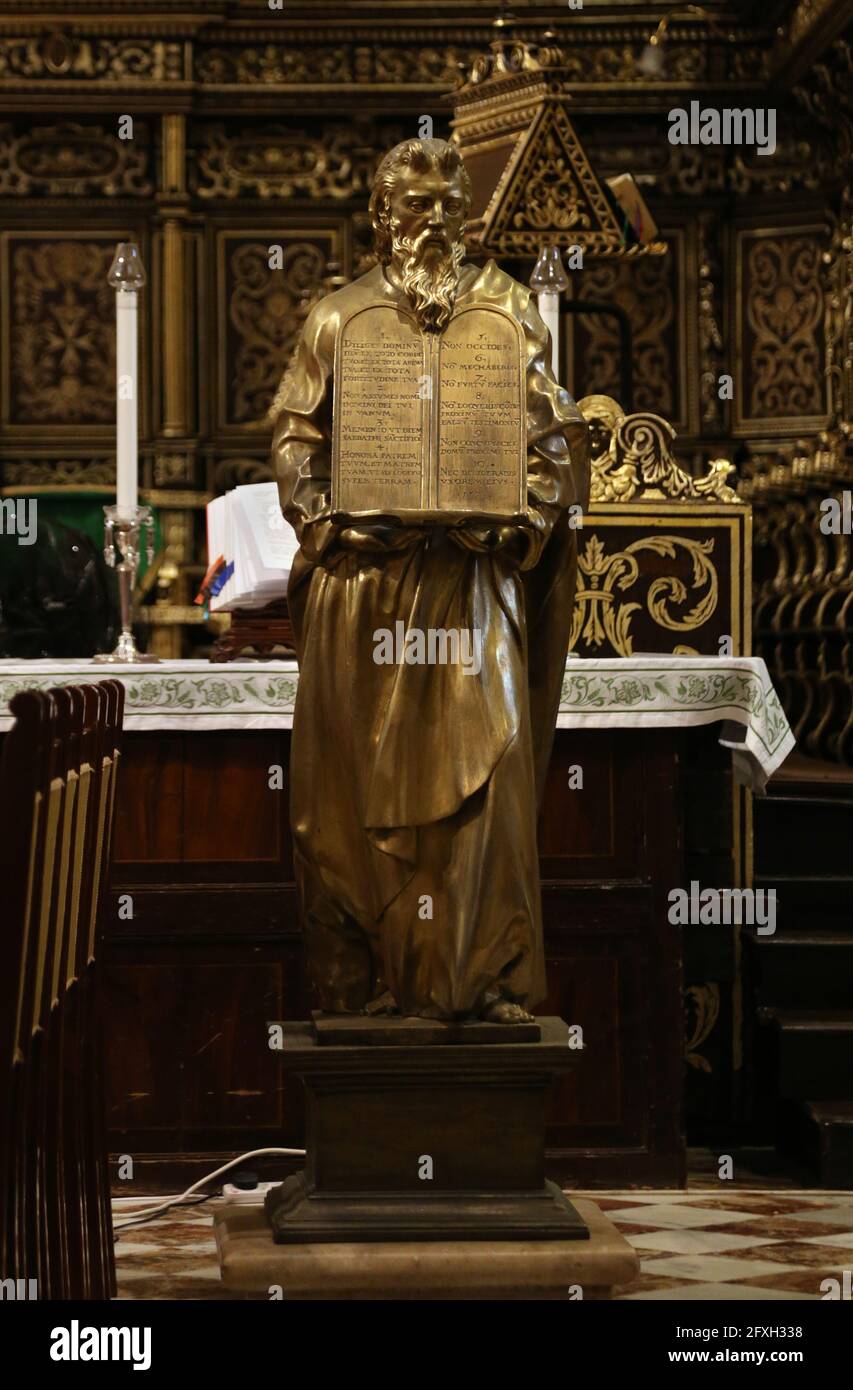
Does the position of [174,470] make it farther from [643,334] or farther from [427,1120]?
[427,1120]

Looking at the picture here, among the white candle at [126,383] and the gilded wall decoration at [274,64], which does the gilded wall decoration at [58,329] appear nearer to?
the gilded wall decoration at [274,64]

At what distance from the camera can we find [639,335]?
7859mm

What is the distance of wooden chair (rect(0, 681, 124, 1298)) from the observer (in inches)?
90.7

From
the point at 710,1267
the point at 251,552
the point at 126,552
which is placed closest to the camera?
the point at 710,1267

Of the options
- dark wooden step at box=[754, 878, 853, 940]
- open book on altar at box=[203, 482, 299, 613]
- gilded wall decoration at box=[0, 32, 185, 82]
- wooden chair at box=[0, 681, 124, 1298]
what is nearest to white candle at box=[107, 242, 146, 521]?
open book on altar at box=[203, 482, 299, 613]

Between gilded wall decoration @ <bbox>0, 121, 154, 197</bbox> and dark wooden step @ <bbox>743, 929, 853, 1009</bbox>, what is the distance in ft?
13.0

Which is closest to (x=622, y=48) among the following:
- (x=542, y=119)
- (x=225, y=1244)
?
(x=542, y=119)

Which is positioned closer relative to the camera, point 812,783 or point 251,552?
point 251,552

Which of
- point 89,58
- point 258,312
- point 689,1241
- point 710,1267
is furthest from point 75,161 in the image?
point 710,1267

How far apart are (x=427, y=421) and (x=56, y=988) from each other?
1.16 m

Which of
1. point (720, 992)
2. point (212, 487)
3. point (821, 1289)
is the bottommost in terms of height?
point (821, 1289)

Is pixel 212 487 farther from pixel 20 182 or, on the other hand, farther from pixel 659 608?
pixel 659 608

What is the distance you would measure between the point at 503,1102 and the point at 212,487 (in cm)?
458

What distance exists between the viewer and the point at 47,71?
7.79 m
